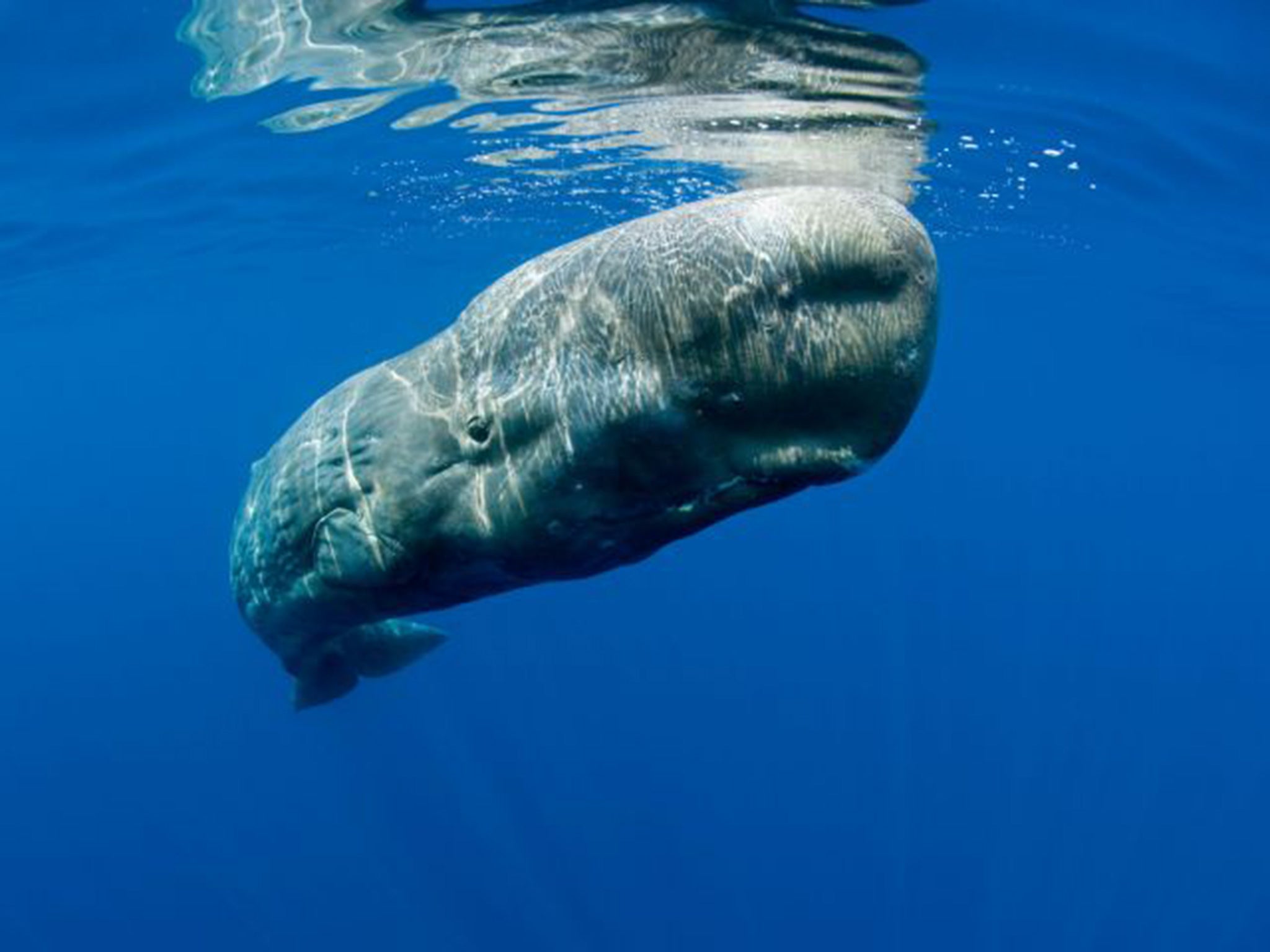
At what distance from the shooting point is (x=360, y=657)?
7.03m

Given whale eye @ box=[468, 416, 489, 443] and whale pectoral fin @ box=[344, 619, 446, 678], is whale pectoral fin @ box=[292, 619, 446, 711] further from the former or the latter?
whale eye @ box=[468, 416, 489, 443]

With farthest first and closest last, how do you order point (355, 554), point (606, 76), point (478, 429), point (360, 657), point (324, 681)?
point (606, 76) < point (360, 657) < point (324, 681) < point (355, 554) < point (478, 429)

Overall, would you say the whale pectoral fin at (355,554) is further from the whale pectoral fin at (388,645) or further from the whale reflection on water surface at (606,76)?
the whale reflection on water surface at (606,76)

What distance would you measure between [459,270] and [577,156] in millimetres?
21102

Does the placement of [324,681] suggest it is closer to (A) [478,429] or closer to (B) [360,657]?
(B) [360,657]

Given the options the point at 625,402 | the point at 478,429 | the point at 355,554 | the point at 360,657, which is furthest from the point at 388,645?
the point at 625,402

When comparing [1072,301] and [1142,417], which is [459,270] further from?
[1142,417]

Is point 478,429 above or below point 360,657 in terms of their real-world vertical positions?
above

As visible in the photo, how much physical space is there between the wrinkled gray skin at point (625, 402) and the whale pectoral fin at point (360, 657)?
1.82 metres

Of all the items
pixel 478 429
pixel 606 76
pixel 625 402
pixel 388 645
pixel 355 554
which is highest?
pixel 606 76

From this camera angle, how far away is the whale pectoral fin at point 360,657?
662cm

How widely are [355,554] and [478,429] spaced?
960mm

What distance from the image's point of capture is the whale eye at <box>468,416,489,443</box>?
4.11 meters

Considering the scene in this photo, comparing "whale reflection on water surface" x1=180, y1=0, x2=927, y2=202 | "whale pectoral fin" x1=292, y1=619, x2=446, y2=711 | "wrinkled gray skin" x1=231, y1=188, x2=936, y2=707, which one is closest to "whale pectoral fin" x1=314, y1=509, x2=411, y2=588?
"wrinkled gray skin" x1=231, y1=188, x2=936, y2=707
